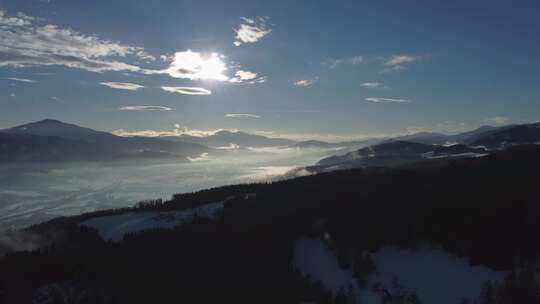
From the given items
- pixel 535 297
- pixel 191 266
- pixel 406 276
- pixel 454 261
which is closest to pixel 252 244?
pixel 191 266

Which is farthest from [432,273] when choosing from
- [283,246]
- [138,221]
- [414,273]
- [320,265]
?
[138,221]

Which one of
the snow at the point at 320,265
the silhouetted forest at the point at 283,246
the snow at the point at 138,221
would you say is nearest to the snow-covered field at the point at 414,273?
the snow at the point at 320,265

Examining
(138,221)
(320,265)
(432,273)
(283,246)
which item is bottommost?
(432,273)

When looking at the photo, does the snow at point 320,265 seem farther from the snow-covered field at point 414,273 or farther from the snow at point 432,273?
the snow at point 432,273

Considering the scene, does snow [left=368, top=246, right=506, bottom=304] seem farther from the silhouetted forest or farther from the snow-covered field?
the silhouetted forest

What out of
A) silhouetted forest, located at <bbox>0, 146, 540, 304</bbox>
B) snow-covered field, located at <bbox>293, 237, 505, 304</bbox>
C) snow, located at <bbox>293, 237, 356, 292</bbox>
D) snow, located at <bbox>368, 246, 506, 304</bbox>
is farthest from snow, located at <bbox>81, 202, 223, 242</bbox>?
snow, located at <bbox>368, 246, 506, 304</bbox>

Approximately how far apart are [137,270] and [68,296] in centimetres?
1483

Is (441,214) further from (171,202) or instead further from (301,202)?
(171,202)

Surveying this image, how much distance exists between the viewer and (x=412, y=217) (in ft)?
315

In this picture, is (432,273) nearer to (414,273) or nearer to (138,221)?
(414,273)

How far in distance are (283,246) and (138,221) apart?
54.6 m

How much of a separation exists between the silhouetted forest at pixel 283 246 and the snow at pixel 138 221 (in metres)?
4.16

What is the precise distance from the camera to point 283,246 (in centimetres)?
9844

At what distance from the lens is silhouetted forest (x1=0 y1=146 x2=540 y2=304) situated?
76.9 metres
